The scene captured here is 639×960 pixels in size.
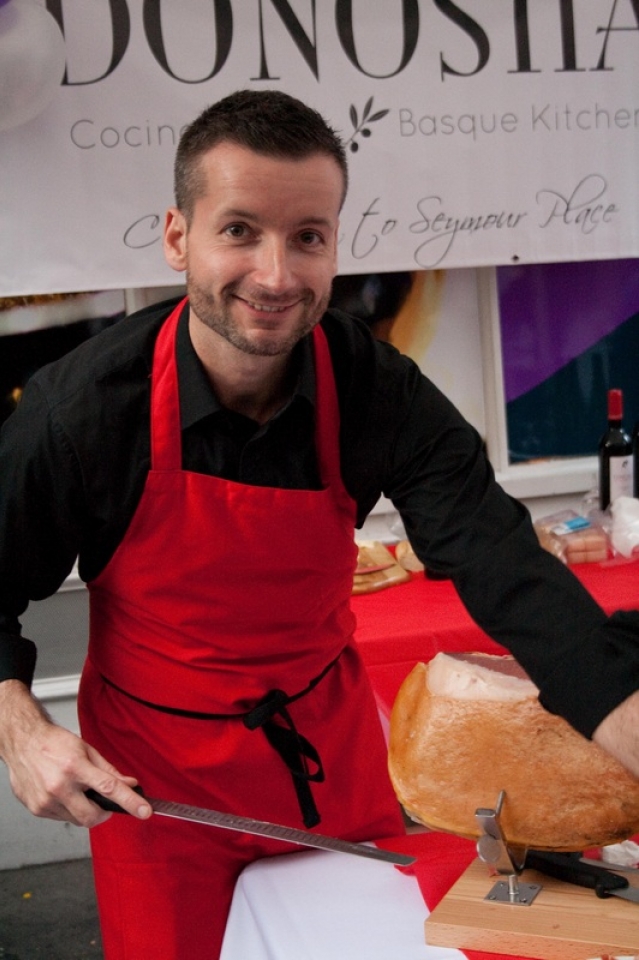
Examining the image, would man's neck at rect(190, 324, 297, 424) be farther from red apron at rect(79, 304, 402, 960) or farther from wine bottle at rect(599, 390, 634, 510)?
wine bottle at rect(599, 390, 634, 510)

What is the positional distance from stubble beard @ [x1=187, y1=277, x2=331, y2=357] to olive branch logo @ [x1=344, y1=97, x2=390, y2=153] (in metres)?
1.79

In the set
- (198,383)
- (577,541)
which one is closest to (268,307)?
(198,383)

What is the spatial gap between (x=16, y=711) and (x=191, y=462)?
0.35m

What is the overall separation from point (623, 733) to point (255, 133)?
2.48ft

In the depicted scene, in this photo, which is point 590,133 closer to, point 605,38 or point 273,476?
point 605,38

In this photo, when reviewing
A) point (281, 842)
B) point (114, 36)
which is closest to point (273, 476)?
point (281, 842)

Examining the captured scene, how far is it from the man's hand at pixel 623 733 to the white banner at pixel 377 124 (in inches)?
81.7

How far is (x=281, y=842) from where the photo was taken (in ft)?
4.39

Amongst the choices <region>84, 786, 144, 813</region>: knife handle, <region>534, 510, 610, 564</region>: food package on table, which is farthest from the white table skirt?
<region>534, 510, 610, 564</region>: food package on table

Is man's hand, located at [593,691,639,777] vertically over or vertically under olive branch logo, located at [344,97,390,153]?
under

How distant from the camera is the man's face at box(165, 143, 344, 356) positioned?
1.20 m

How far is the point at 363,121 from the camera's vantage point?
2912 mm

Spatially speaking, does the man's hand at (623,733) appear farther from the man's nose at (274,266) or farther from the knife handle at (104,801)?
the man's nose at (274,266)

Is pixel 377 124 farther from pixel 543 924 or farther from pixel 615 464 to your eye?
pixel 543 924
